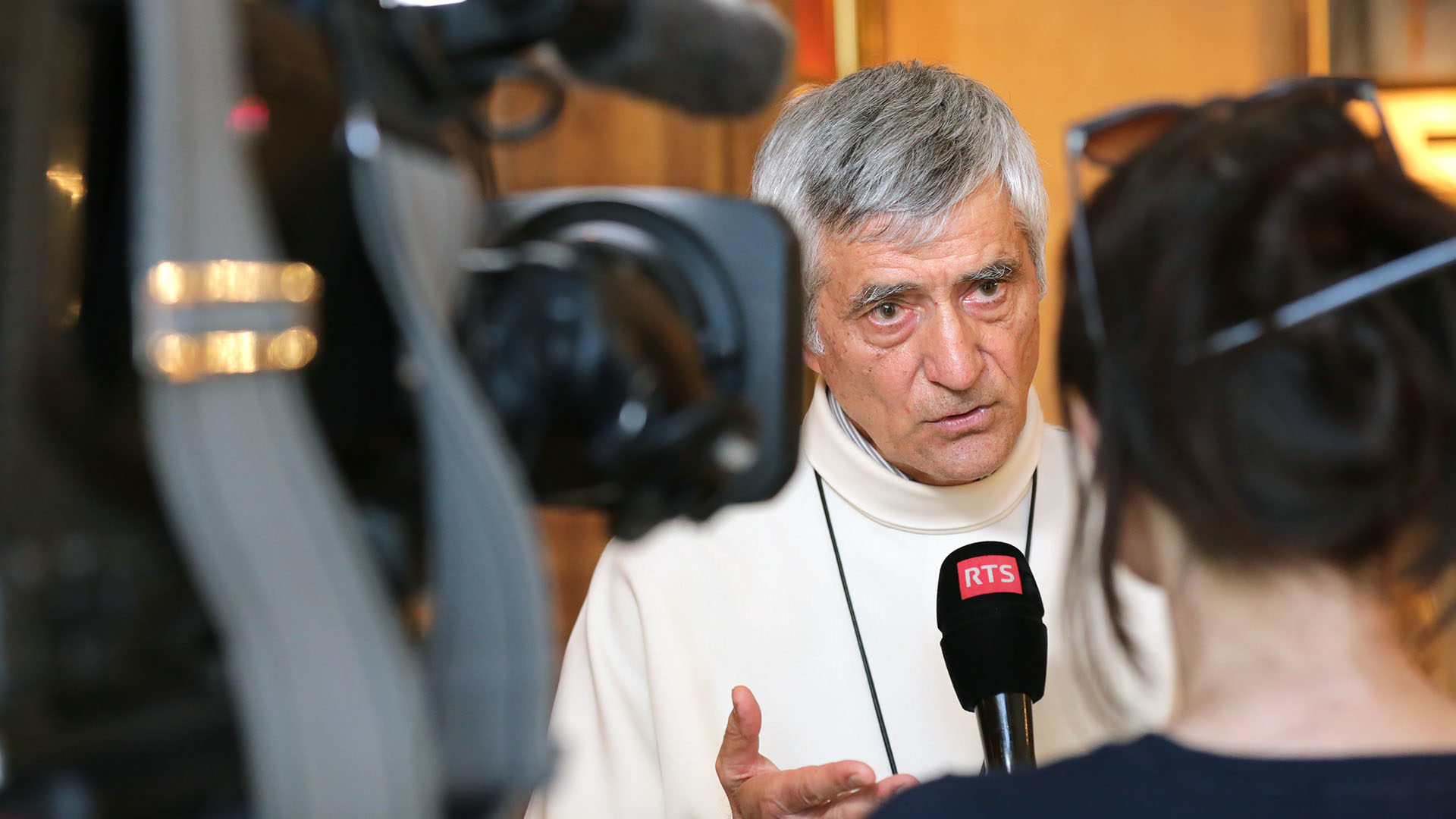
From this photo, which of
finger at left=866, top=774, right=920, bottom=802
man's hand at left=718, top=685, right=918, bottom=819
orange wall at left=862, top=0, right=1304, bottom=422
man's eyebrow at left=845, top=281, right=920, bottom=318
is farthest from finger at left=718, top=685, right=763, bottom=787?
orange wall at left=862, top=0, right=1304, bottom=422

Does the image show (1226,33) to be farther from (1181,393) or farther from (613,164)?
(1181,393)

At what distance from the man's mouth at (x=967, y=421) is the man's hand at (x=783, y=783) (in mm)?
485

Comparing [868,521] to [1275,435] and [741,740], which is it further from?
[1275,435]

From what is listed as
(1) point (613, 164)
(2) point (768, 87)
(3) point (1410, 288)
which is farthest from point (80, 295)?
(1) point (613, 164)

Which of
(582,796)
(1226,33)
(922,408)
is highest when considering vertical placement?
(1226,33)

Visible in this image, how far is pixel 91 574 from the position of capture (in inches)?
21.0

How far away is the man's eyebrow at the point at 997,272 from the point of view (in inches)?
61.6

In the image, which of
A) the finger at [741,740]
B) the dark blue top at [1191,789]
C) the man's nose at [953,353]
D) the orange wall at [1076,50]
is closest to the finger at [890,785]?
the finger at [741,740]

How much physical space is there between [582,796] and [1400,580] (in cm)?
100

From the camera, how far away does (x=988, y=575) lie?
3.55 feet

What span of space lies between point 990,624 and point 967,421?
56cm

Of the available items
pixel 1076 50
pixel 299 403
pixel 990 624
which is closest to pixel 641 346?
pixel 299 403

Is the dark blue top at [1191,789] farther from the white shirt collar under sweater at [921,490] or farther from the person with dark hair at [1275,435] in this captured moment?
the white shirt collar under sweater at [921,490]

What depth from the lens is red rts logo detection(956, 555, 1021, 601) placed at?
1078 mm
